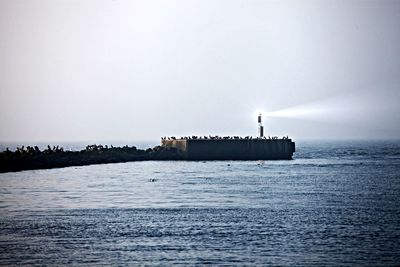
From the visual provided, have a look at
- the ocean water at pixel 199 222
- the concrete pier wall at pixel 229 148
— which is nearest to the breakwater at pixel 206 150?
the concrete pier wall at pixel 229 148

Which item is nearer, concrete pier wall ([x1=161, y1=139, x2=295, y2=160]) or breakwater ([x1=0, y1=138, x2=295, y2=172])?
breakwater ([x1=0, y1=138, x2=295, y2=172])

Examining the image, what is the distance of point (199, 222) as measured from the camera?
48.9 meters

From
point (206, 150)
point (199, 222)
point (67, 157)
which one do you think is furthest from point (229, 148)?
point (199, 222)

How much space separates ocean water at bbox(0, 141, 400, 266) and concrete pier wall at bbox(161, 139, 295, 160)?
55.5 m

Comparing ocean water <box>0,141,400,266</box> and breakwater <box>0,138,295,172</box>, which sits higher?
breakwater <box>0,138,295,172</box>

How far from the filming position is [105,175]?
317 feet

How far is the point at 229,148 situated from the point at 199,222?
3754 inches

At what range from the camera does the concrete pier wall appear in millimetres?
142000

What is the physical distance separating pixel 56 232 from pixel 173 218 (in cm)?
881

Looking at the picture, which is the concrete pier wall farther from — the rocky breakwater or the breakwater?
the rocky breakwater

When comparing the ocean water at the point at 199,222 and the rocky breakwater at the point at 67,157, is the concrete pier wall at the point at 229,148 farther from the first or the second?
the ocean water at the point at 199,222

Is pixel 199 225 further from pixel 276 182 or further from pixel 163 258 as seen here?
pixel 276 182

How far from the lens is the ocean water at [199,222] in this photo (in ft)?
122

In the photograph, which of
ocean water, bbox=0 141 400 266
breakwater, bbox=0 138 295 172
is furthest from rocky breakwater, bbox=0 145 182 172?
ocean water, bbox=0 141 400 266
